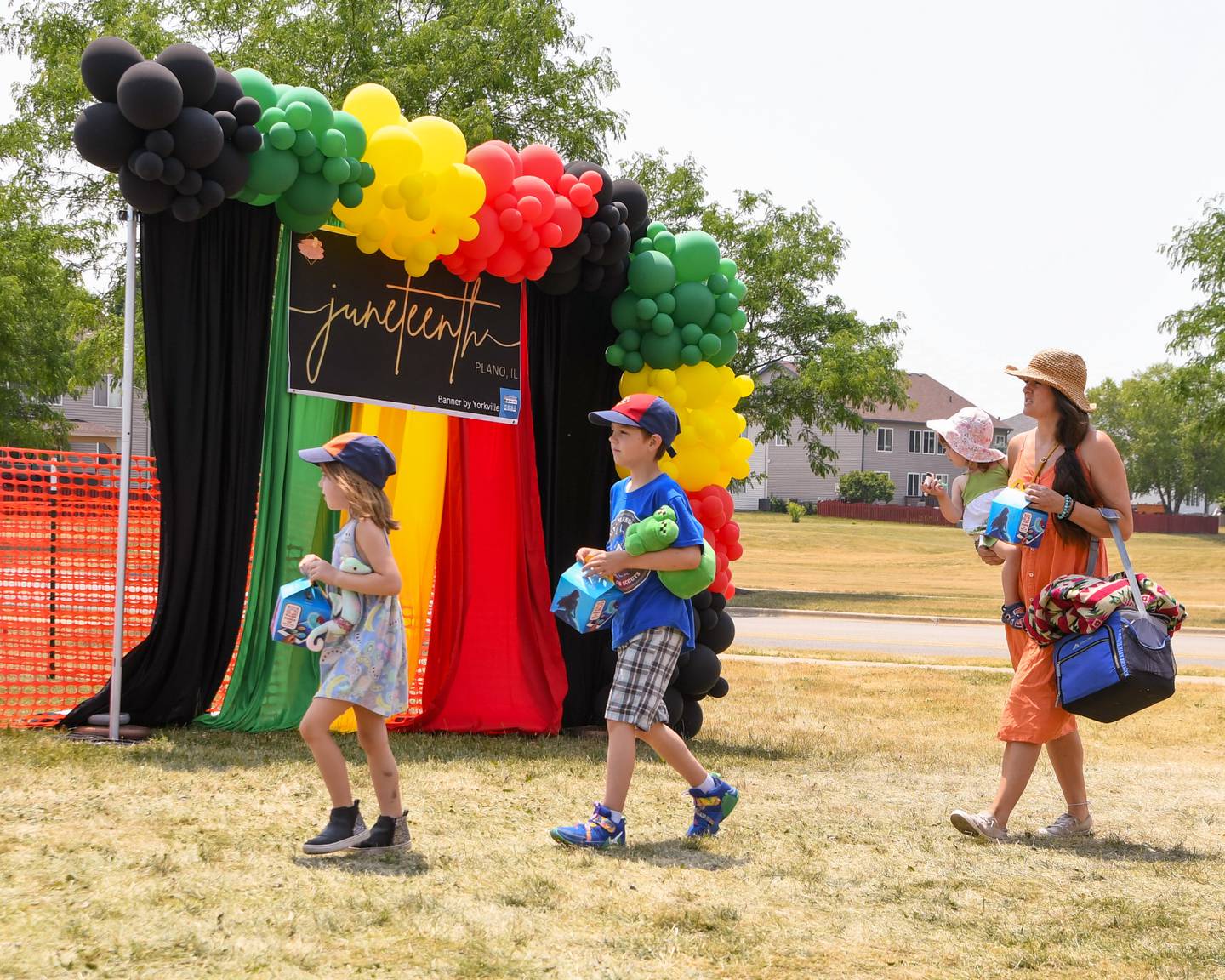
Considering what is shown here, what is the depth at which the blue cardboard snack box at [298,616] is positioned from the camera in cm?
478

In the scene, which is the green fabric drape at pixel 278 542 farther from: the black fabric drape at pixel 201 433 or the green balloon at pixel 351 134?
the green balloon at pixel 351 134

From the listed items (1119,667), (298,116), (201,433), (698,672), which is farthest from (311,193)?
(1119,667)

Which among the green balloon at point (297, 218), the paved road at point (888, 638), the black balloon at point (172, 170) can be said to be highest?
the black balloon at point (172, 170)

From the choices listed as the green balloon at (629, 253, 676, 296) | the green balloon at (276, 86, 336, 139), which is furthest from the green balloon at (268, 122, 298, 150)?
the green balloon at (629, 253, 676, 296)

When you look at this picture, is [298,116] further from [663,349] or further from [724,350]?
[724,350]

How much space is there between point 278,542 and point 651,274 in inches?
103

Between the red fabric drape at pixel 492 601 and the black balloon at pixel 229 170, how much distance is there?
191cm

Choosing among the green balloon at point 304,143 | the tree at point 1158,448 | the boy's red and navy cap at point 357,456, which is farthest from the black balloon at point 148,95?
the tree at point 1158,448

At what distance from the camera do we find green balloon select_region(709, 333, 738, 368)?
26.2ft

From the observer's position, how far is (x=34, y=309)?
2303 cm

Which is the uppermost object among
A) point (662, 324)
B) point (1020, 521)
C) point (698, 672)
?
point (662, 324)

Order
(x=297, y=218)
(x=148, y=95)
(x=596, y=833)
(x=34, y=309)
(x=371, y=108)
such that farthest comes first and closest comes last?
(x=34, y=309) → (x=371, y=108) → (x=297, y=218) → (x=148, y=95) → (x=596, y=833)

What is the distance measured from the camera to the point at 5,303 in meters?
21.8

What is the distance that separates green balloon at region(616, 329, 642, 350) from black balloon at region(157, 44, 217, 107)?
2.67m
